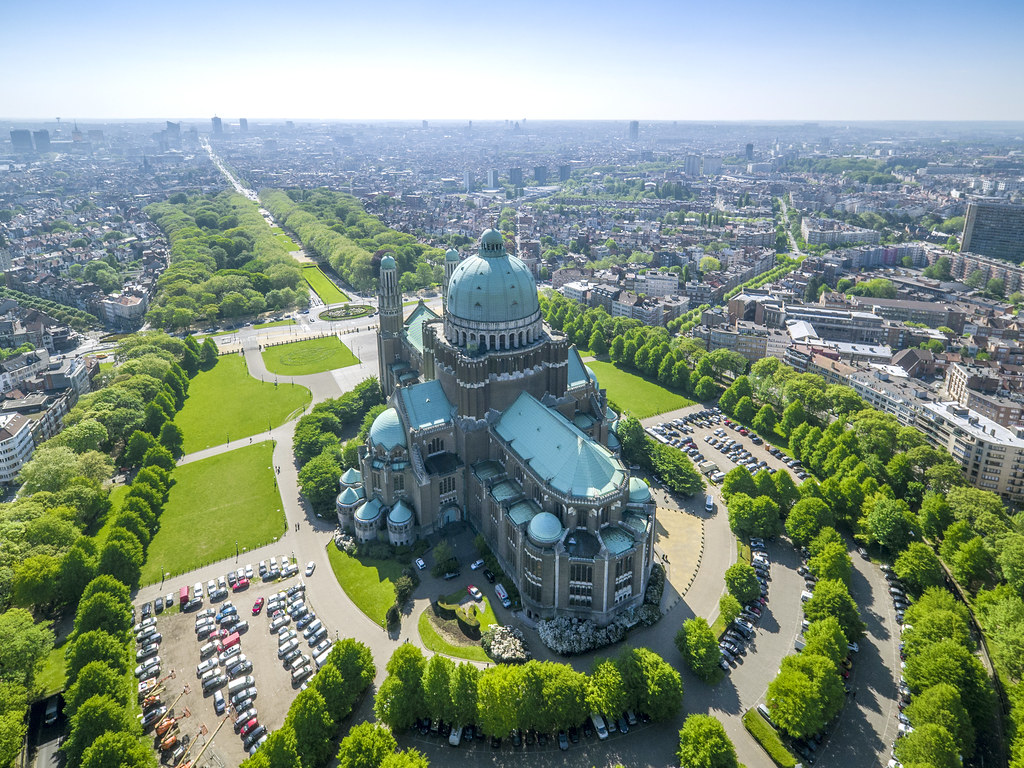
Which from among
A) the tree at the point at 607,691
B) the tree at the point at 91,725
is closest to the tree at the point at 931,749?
the tree at the point at 607,691

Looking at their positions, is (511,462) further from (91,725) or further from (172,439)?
(172,439)

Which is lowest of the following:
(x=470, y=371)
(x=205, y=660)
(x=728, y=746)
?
(x=205, y=660)

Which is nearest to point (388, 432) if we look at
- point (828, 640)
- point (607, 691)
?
→ point (607, 691)

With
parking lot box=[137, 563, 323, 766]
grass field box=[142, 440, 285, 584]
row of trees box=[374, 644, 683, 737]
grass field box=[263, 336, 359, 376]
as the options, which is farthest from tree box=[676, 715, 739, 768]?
grass field box=[263, 336, 359, 376]

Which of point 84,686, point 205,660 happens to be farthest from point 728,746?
point 84,686

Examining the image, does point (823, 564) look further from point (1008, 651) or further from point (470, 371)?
point (470, 371)

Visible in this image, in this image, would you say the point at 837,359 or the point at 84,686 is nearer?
the point at 84,686

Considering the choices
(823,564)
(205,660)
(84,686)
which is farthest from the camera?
(823,564)
